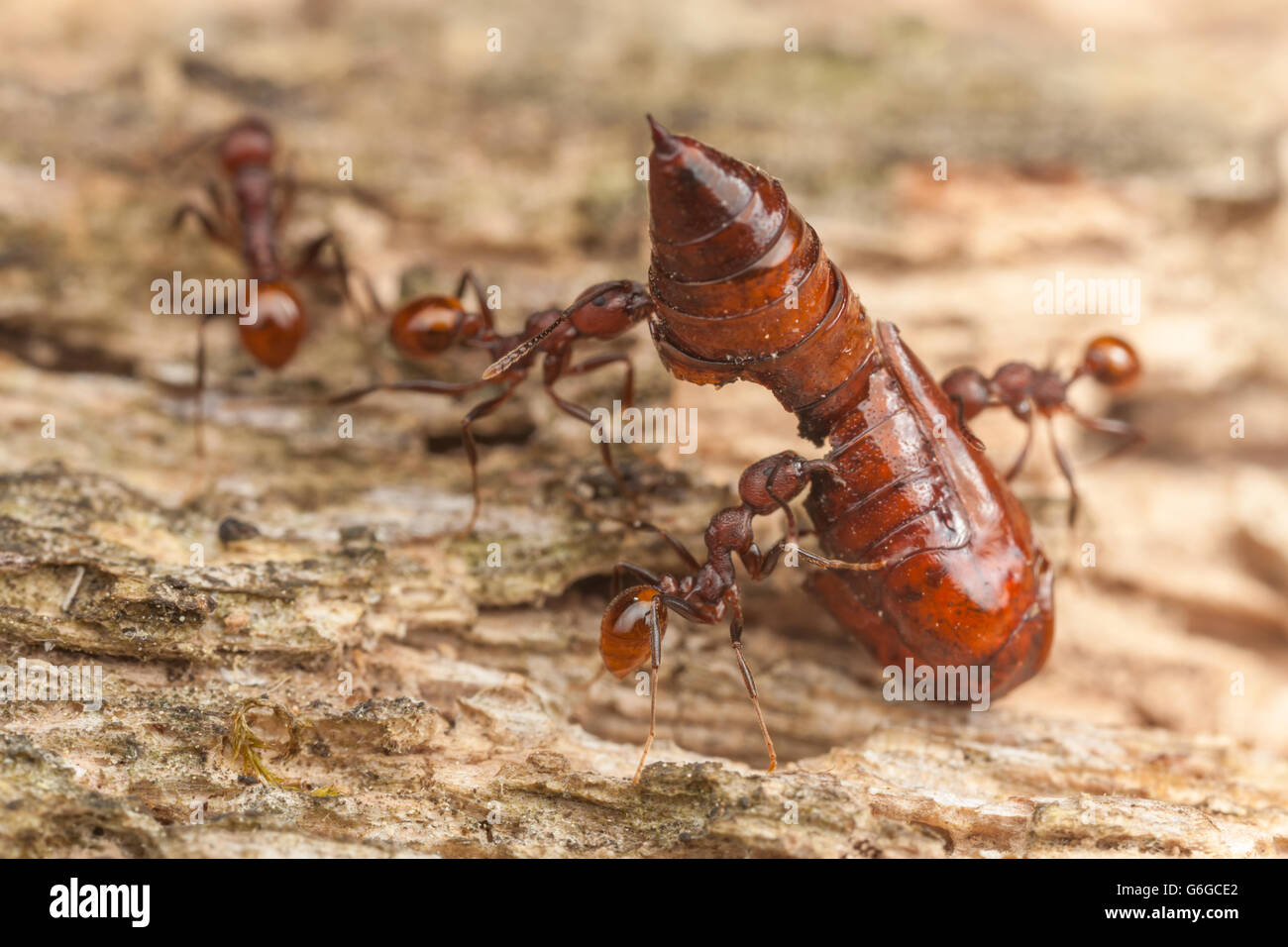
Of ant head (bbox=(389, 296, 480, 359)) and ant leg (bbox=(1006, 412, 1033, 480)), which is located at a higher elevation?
ant head (bbox=(389, 296, 480, 359))

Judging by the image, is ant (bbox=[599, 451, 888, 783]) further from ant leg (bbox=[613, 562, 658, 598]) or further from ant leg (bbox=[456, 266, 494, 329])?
ant leg (bbox=[456, 266, 494, 329])

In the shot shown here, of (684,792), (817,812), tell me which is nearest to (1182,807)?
(817,812)

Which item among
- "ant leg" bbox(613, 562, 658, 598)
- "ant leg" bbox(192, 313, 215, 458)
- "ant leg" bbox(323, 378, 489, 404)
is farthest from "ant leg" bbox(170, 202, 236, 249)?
"ant leg" bbox(613, 562, 658, 598)

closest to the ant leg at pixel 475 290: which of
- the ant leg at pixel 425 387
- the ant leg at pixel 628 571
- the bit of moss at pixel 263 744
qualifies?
the ant leg at pixel 425 387

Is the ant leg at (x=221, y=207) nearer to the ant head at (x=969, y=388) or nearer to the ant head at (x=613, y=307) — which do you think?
the ant head at (x=613, y=307)

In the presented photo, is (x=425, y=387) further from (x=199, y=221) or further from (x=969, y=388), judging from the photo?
(x=969, y=388)

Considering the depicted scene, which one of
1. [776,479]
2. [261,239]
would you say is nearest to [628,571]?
[776,479]
